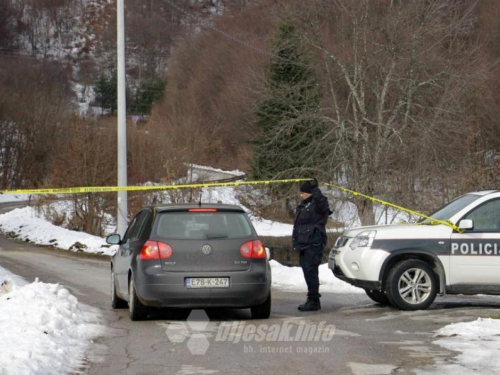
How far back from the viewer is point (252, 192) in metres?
32.0

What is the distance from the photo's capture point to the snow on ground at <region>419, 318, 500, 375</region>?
7809 millimetres

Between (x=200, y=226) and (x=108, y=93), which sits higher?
(x=108, y=93)

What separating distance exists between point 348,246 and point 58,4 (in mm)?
170727

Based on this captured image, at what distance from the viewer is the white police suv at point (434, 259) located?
40.0 feet

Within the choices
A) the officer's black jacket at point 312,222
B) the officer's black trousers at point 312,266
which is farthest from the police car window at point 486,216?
the officer's black trousers at point 312,266

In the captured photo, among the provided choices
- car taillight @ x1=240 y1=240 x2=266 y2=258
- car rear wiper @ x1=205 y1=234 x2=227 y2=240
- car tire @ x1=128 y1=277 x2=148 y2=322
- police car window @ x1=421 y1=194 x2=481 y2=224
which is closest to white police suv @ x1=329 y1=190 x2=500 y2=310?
police car window @ x1=421 y1=194 x2=481 y2=224

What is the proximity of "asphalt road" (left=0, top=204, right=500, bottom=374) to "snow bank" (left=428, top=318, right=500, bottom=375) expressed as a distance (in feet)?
0.51

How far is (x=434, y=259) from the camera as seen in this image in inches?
484

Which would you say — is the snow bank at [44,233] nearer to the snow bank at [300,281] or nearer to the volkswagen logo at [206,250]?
the snow bank at [300,281]

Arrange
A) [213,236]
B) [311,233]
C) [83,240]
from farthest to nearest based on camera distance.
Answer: [83,240] < [311,233] < [213,236]

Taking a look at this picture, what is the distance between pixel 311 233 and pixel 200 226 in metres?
1.95

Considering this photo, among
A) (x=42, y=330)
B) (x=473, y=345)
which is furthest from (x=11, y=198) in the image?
(x=473, y=345)

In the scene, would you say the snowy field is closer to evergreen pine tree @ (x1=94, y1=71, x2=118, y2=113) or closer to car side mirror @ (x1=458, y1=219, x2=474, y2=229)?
car side mirror @ (x1=458, y1=219, x2=474, y2=229)

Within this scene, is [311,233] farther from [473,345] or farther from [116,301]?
[473,345]
